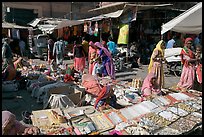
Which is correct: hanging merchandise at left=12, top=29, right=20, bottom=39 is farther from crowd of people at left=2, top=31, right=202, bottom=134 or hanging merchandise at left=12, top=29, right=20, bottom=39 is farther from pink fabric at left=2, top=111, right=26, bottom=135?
pink fabric at left=2, top=111, right=26, bottom=135

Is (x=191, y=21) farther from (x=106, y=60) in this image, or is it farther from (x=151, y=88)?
(x=106, y=60)

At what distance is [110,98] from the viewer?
4.91m

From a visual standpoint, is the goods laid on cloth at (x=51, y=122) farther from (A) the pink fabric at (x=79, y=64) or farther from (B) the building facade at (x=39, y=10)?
(B) the building facade at (x=39, y=10)

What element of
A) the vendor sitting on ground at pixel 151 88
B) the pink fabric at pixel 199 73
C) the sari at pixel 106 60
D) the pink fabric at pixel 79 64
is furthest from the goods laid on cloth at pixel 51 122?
the pink fabric at pixel 79 64

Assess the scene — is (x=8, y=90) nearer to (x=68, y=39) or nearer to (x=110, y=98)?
(x=110, y=98)

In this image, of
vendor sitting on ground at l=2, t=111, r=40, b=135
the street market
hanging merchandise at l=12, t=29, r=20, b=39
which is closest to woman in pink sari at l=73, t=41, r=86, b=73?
the street market

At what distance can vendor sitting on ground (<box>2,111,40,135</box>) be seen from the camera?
10.9 ft

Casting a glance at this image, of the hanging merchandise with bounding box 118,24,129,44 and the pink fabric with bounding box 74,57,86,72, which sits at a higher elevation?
the hanging merchandise with bounding box 118,24,129,44

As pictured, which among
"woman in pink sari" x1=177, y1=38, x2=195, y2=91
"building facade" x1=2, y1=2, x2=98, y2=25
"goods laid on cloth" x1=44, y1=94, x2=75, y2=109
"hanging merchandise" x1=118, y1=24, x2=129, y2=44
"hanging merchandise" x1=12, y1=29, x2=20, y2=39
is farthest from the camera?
"building facade" x1=2, y1=2, x2=98, y2=25

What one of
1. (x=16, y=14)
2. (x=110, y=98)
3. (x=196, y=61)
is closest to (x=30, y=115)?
(x=110, y=98)

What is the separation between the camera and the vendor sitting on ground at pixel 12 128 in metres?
3.32

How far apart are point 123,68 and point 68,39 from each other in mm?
6261

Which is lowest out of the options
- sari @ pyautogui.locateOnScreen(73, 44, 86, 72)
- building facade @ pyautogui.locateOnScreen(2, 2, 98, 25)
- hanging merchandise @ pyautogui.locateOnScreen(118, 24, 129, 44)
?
sari @ pyautogui.locateOnScreen(73, 44, 86, 72)

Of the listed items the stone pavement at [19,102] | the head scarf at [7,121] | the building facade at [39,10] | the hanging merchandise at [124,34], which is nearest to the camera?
the head scarf at [7,121]
